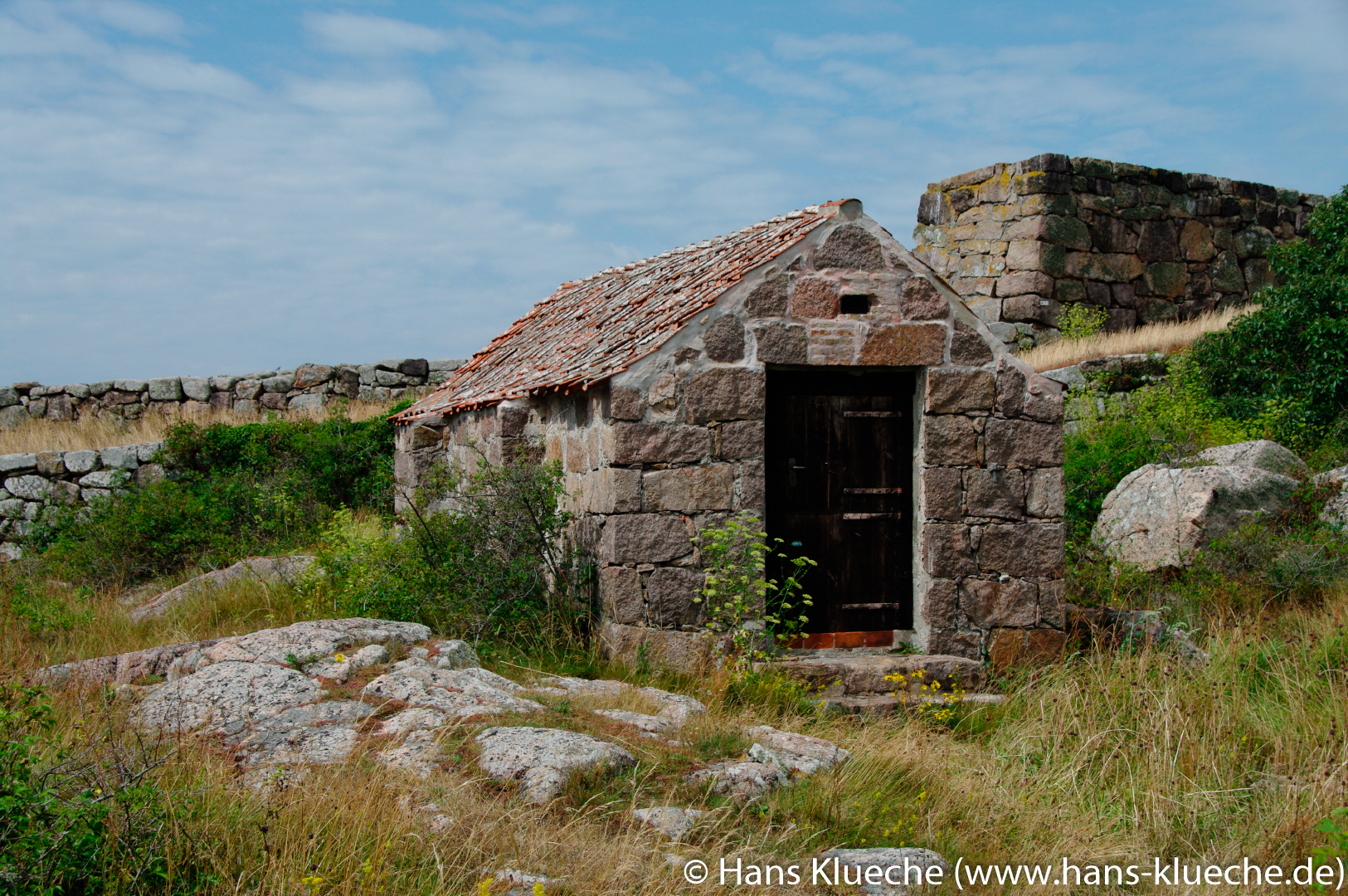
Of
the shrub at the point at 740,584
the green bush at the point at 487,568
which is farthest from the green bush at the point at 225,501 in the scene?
the shrub at the point at 740,584

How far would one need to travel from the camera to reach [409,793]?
4.04 m

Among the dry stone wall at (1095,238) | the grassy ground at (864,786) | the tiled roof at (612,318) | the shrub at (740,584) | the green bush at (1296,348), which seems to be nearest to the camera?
the grassy ground at (864,786)

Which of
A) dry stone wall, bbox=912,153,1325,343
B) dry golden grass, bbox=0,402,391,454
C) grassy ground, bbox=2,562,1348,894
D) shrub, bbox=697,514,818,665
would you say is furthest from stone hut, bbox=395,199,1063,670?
dry golden grass, bbox=0,402,391,454

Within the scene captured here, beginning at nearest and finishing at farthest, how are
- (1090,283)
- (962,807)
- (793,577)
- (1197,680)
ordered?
(962,807) → (1197,680) → (793,577) → (1090,283)

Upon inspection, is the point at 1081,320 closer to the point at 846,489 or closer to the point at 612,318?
the point at 612,318

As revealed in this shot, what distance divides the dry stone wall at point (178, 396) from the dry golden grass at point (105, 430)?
350mm

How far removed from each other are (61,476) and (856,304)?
1224 cm

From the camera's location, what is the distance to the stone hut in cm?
698

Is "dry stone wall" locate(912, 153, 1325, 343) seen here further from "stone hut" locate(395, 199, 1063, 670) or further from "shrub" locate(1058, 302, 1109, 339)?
"stone hut" locate(395, 199, 1063, 670)

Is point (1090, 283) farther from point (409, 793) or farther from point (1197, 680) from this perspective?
point (409, 793)

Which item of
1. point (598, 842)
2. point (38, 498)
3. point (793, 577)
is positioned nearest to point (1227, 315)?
point (793, 577)

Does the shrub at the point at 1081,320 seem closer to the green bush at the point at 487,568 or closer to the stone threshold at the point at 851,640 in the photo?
the stone threshold at the point at 851,640

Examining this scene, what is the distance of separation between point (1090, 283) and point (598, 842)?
15095mm

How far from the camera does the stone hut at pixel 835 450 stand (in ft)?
22.9
